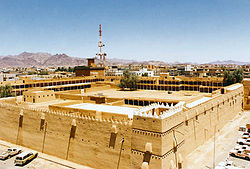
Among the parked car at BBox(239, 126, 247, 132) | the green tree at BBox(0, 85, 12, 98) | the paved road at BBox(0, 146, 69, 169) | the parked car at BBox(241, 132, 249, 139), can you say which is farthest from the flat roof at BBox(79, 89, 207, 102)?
the paved road at BBox(0, 146, 69, 169)

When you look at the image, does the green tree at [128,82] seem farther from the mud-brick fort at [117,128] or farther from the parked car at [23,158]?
the parked car at [23,158]

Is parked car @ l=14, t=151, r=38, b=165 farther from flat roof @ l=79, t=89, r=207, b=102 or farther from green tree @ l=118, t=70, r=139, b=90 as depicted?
green tree @ l=118, t=70, r=139, b=90

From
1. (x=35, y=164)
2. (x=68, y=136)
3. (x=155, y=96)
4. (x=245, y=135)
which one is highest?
(x=155, y=96)

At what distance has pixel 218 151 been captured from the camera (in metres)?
32.5

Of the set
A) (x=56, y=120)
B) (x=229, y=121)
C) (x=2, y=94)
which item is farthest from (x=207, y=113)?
(x=2, y=94)

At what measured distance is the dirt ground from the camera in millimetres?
28497

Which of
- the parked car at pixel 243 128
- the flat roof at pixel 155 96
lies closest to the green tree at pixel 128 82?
the flat roof at pixel 155 96

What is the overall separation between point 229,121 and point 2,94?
50.0 meters

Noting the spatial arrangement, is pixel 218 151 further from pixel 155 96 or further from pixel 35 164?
pixel 155 96

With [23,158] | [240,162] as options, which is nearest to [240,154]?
[240,162]

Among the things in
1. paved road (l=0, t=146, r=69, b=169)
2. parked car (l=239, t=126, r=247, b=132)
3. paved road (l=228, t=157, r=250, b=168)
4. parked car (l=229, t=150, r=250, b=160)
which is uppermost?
parked car (l=239, t=126, r=247, b=132)

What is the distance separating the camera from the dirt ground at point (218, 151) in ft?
93.5

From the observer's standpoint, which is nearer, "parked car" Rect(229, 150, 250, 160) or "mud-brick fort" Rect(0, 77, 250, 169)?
"mud-brick fort" Rect(0, 77, 250, 169)

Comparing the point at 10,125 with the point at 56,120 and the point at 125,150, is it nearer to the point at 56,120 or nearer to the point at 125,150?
the point at 56,120
